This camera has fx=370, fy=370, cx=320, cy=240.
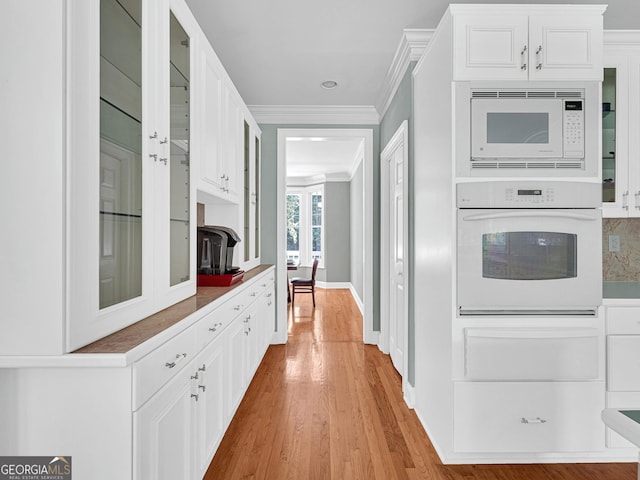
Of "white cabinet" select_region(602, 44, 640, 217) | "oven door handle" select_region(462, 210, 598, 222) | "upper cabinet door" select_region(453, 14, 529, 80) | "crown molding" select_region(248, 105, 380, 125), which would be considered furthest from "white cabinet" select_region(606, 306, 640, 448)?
"crown molding" select_region(248, 105, 380, 125)

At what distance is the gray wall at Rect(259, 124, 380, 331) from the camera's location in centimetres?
→ 416

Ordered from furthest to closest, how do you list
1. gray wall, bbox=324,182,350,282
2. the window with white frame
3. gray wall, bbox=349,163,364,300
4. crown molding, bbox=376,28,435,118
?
the window with white frame < gray wall, bbox=324,182,350,282 < gray wall, bbox=349,163,364,300 < crown molding, bbox=376,28,435,118

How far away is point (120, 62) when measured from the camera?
129cm

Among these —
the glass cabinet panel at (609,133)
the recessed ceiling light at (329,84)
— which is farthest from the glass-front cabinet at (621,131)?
the recessed ceiling light at (329,84)

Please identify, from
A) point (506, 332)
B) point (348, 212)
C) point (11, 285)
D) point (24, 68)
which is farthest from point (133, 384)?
point (348, 212)

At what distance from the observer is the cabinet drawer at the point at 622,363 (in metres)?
1.96

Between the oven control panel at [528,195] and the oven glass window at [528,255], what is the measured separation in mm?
154

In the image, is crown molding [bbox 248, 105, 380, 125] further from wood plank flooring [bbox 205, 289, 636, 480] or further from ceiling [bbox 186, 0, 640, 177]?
wood plank flooring [bbox 205, 289, 636, 480]

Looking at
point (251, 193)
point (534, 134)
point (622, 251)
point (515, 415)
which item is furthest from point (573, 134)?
point (251, 193)

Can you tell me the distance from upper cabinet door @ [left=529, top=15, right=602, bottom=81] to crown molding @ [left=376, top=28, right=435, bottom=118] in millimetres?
800

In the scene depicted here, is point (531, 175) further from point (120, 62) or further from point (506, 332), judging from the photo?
point (120, 62)

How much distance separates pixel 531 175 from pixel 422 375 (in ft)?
4.70

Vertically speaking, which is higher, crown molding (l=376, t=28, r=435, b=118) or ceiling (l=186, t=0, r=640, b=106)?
ceiling (l=186, t=0, r=640, b=106)

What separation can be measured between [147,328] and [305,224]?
7694 millimetres
